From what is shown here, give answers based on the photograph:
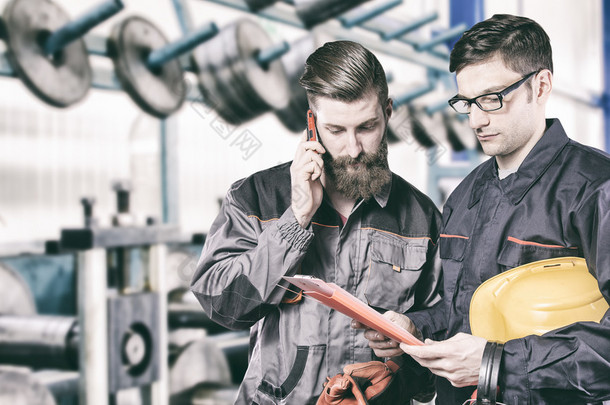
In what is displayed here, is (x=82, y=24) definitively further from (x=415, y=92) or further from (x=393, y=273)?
(x=415, y=92)

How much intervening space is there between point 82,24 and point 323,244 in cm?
102

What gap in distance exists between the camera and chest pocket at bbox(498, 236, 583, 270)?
37.2 inches

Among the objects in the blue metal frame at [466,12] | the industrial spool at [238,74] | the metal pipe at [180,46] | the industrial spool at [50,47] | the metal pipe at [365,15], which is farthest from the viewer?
the blue metal frame at [466,12]

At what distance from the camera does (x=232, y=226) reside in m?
1.19

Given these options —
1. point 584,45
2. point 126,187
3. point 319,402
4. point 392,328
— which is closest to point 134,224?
point 126,187

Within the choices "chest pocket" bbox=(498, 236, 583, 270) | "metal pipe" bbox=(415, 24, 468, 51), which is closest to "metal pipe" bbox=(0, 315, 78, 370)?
"chest pocket" bbox=(498, 236, 583, 270)

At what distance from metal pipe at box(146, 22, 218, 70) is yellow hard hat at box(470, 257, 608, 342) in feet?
4.19

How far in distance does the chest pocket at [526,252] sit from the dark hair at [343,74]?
390mm

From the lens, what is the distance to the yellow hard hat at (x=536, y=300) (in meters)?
0.93

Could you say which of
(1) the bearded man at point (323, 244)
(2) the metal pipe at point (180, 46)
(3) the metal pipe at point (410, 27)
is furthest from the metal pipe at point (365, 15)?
(1) the bearded man at point (323, 244)

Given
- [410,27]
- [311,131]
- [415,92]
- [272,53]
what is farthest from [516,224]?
[415,92]

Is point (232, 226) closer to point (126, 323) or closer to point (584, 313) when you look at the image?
point (584, 313)

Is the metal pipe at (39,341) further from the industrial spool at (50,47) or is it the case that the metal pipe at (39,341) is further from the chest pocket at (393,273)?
the chest pocket at (393,273)

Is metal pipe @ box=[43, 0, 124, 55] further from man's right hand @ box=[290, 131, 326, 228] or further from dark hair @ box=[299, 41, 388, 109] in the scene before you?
man's right hand @ box=[290, 131, 326, 228]
